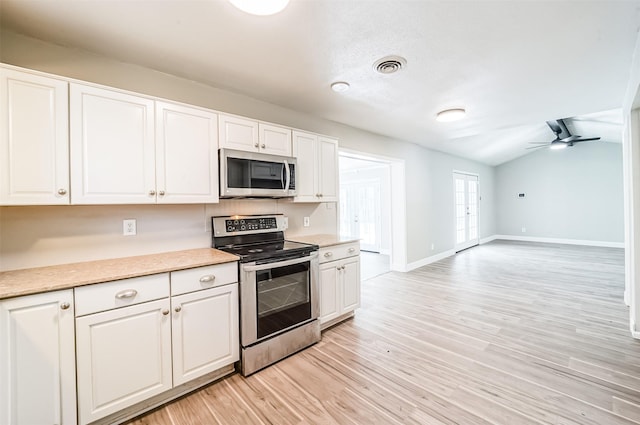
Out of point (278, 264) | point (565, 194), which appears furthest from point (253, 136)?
point (565, 194)

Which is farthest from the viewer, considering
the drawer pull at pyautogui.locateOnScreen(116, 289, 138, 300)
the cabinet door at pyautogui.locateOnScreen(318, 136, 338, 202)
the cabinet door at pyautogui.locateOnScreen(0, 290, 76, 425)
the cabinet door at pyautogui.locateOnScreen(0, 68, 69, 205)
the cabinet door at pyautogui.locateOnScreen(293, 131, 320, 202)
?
the cabinet door at pyautogui.locateOnScreen(318, 136, 338, 202)

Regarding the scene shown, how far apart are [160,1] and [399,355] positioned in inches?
122

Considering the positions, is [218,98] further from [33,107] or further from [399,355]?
[399,355]

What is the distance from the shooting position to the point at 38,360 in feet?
4.54

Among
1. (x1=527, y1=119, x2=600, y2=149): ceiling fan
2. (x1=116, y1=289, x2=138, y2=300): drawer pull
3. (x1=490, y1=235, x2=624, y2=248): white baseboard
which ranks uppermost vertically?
(x1=527, y1=119, x2=600, y2=149): ceiling fan

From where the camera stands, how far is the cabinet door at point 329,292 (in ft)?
8.89

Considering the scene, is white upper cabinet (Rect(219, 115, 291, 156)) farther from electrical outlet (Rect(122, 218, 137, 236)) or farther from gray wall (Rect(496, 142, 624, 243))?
gray wall (Rect(496, 142, 624, 243))

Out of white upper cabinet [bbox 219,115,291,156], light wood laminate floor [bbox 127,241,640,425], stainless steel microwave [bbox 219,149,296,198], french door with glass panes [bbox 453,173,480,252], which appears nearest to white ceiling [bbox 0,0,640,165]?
white upper cabinet [bbox 219,115,291,156]

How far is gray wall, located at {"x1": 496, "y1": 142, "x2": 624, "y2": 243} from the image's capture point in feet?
23.9

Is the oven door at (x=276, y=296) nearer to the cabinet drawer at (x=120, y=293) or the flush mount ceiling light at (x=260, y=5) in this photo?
the cabinet drawer at (x=120, y=293)

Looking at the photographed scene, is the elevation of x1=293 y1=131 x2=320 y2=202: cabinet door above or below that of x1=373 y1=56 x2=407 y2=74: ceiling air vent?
below

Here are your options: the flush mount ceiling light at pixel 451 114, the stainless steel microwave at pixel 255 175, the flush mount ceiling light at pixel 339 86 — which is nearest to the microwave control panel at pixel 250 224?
the stainless steel microwave at pixel 255 175

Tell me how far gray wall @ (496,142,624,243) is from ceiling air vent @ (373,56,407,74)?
8674 millimetres

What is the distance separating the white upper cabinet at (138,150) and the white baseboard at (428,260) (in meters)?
4.19
